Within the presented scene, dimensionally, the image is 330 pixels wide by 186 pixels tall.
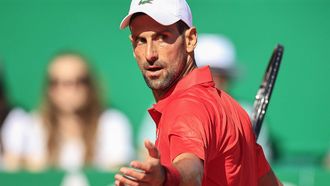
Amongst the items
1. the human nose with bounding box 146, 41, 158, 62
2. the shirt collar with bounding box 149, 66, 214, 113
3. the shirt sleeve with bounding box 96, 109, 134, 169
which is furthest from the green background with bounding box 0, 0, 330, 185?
the human nose with bounding box 146, 41, 158, 62

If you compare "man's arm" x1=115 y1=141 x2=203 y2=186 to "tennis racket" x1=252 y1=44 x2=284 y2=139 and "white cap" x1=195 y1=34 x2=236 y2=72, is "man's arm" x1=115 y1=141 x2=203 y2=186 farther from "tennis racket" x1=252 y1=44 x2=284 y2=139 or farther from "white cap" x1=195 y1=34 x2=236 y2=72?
"white cap" x1=195 y1=34 x2=236 y2=72

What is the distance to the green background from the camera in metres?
8.62

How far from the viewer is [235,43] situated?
8742 millimetres

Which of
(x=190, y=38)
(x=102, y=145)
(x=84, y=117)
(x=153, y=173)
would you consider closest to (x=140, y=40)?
(x=190, y=38)

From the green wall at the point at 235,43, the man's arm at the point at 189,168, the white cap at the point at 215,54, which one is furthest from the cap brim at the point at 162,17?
the green wall at the point at 235,43

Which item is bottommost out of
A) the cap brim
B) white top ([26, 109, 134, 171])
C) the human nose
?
white top ([26, 109, 134, 171])

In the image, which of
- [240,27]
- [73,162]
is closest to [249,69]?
[240,27]

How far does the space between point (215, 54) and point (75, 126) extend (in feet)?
4.57

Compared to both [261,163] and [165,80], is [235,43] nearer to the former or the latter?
[261,163]

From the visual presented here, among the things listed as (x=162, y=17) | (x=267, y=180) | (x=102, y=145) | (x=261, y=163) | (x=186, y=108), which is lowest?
(x=102, y=145)

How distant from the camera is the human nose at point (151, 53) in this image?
3.83 metres

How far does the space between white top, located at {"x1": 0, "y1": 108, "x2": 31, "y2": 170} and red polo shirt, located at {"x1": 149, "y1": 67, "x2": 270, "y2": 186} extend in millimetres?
3948

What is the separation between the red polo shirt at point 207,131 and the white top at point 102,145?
351 centimetres

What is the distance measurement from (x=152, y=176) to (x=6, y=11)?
20.5 ft
